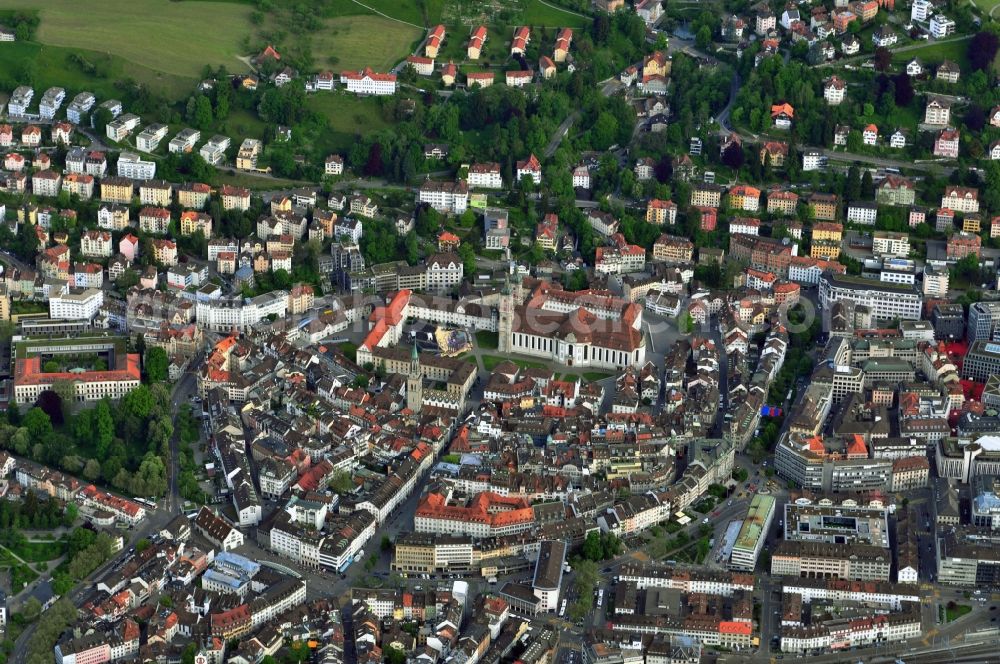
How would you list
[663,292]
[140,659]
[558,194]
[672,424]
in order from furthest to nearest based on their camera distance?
[558,194] < [663,292] < [672,424] < [140,659]

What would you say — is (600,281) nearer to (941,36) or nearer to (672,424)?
(672,424)

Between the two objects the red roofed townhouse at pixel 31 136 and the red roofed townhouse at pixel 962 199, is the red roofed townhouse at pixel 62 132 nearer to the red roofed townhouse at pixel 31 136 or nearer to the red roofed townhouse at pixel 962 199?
the red roofed townhouse at pixel 31 136

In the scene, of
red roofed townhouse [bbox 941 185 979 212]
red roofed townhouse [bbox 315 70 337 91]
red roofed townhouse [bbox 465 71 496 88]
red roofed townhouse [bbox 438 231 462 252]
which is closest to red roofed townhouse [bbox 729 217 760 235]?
red roofed townhouse [bbox 941 185 979 212]

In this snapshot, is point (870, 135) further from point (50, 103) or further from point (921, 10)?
point (50, 103)

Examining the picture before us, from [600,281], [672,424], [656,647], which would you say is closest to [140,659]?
[656,647]

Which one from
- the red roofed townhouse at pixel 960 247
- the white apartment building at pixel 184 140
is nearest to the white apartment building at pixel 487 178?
the white apartment building at pixel 184 140

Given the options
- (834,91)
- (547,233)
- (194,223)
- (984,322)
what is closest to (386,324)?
(547,233)
